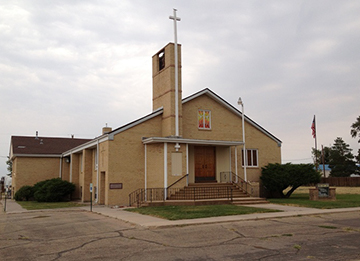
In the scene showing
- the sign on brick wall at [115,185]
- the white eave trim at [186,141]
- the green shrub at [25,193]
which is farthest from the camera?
the green shrub at [25,193]

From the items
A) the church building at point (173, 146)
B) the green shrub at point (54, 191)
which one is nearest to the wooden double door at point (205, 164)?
the church building at point (173, 146)

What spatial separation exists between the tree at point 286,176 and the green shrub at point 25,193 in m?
19.7

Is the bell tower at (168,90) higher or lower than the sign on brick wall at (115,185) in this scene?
higher

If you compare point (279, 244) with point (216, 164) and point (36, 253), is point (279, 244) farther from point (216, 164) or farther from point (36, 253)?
point (216, 164)

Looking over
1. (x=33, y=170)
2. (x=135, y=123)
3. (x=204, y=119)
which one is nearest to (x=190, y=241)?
(x=135, y=123)

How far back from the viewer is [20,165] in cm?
3306

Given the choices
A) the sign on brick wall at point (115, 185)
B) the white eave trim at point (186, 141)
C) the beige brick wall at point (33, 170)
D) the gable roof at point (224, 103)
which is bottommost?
the sign on brick wall at point (115, 185)

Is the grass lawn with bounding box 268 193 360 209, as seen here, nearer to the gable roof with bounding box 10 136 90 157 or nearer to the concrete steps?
the concrete steps

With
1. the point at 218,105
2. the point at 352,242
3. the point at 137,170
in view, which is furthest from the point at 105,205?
the point at 352,242

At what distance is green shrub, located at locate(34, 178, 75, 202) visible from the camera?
92.4 ft

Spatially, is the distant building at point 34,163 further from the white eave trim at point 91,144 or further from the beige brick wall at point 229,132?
the beige brick wall at point 229,132

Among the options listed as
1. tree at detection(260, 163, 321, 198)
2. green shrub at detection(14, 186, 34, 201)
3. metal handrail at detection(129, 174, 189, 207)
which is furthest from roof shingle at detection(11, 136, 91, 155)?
tree at detection(260, 163, 321, 198)

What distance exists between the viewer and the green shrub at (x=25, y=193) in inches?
1225

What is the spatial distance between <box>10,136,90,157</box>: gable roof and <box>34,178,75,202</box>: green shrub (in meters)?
5.74
